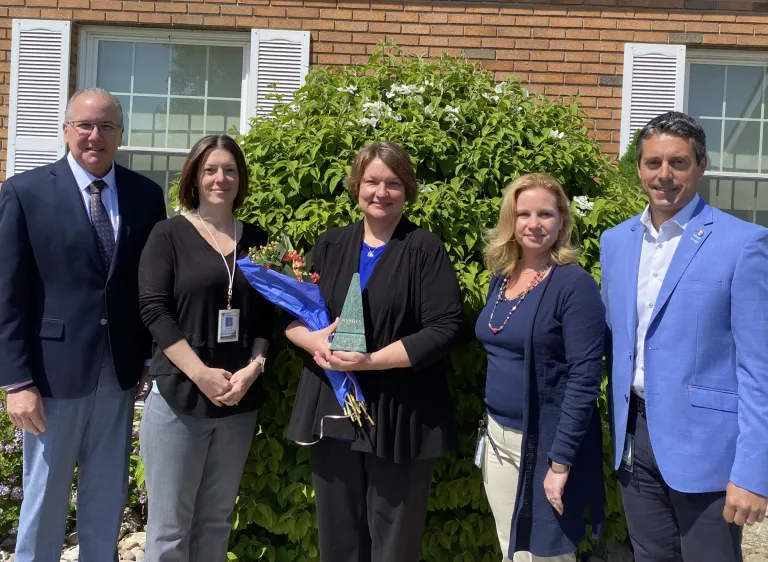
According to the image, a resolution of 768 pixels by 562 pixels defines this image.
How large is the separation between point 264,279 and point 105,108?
101 cm

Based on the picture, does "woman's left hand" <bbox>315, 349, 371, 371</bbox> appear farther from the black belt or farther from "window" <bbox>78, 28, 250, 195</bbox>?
"window" <bbox>78, 28, 250, 195</bbox>

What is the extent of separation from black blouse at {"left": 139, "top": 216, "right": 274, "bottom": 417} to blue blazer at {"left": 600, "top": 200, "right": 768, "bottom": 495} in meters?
1.58

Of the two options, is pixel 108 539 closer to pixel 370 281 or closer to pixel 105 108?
pixel 370 281

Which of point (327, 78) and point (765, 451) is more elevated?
point (327, 78)

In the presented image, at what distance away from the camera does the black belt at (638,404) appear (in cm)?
260

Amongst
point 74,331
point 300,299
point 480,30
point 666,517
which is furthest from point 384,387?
point 480,30

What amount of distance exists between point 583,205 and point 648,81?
11.2 feet

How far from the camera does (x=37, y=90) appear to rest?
251 inches

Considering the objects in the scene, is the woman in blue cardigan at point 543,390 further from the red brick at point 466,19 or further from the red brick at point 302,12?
the red brick at point 302,12

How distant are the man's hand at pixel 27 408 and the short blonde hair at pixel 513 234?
6.16 ft

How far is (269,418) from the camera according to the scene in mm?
3420

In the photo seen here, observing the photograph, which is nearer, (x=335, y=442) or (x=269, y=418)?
(x=335, y=442)

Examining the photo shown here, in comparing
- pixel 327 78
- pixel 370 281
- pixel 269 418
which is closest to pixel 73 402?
pixel 269 418

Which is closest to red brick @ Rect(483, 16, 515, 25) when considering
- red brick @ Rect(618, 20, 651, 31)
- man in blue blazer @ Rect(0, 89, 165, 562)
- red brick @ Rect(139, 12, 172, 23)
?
red brick @ Rect(618, 20, 651, 31)
